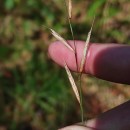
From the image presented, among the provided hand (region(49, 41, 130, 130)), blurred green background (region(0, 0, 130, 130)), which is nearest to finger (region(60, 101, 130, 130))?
hand (region(49, 41, 130, 130))

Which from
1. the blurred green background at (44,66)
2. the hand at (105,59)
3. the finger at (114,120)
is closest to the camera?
the finger at (114,120)

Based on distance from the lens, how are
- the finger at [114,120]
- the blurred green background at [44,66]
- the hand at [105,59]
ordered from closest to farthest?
the finger at [114,120]
the hand at [105,59]
the blurred green background at [44,66]

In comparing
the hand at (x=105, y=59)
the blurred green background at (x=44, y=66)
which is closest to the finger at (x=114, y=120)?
the hand at (x=105, y=59)

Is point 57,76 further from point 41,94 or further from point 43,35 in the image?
point 43,35

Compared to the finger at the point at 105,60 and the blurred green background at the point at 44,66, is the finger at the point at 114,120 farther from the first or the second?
the blurred green background at the point at 44,66

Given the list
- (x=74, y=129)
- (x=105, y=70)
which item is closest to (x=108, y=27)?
(x=105, y=70)
